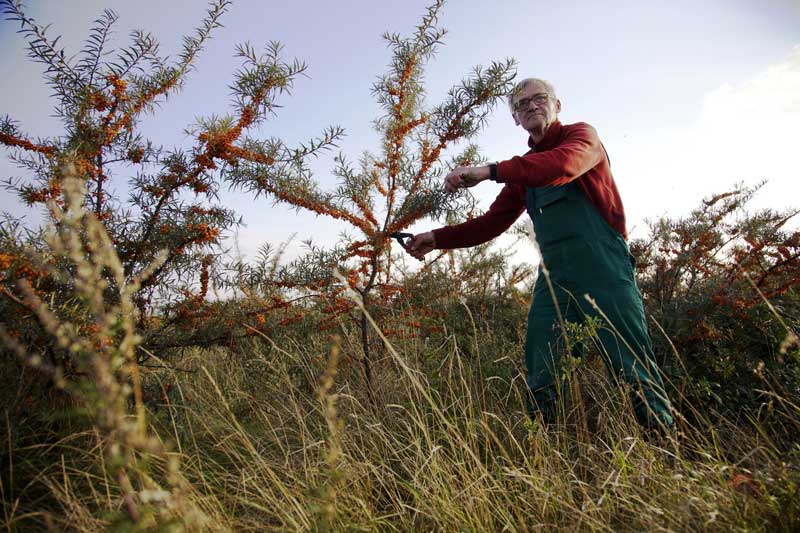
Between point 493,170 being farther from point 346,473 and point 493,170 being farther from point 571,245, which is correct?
point 346,473

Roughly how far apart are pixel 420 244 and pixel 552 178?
3.46 ft

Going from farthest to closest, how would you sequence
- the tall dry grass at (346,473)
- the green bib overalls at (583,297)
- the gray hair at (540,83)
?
1. the gray hair at (540,83)
2. the green bib overalls at (583,297)
3. the tall dry grass at (346,473)

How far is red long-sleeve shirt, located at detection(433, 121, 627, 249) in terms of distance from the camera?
2.35m

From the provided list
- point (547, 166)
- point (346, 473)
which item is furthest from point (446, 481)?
point (547, 166)

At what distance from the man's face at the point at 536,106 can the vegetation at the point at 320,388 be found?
0.46 meters

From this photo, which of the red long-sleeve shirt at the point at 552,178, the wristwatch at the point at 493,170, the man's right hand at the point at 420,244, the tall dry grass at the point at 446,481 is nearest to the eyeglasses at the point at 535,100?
the red long-sleeve shirt at the point at 552,178

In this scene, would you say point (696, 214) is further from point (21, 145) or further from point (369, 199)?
point (21, 145)

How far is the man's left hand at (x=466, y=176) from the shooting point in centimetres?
237

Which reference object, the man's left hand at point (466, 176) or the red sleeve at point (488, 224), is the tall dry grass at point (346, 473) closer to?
the man's left hand at point (466, 176)

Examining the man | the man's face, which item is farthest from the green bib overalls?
the man's face

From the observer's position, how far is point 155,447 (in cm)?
88

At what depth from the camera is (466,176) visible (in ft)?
7.82

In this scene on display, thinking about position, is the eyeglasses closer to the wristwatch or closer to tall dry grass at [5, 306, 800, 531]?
the wristwatch

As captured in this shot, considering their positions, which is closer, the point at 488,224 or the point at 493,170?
the point at 493,170
